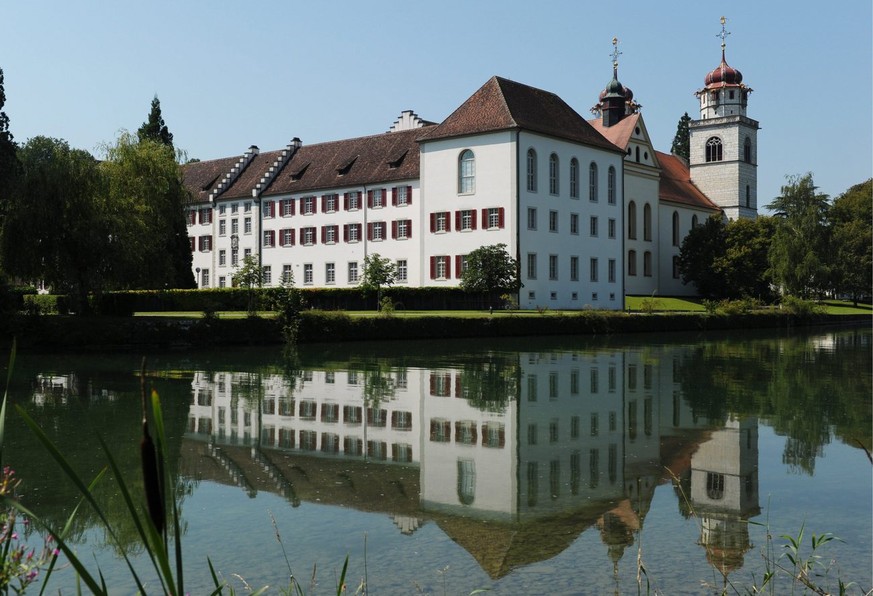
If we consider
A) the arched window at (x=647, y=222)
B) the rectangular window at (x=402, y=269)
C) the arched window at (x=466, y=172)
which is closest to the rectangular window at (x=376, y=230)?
the rectangular window at (x=402, y=269)

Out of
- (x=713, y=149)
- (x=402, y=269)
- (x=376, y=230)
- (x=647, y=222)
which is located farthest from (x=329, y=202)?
(x=713, y=149)

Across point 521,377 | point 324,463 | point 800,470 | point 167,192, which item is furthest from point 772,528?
point 167,192

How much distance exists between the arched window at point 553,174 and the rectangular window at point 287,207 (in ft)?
64.7

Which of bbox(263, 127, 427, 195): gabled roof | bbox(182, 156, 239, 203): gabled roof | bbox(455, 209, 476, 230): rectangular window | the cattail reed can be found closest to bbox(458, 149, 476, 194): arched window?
bbox(455, 209, 476, 230): rectangular window

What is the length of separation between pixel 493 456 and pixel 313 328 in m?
23.2

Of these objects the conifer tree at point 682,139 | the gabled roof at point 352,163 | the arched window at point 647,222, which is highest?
the conifer tree at point 682,139

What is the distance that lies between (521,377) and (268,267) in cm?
5008

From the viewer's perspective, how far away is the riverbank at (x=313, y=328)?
2836 cm

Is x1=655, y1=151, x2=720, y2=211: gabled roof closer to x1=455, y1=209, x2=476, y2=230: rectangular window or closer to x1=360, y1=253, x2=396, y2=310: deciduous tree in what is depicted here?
x1=455, y1=209, x2=476, y2=230: rectangular window

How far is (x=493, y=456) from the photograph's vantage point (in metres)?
10.2

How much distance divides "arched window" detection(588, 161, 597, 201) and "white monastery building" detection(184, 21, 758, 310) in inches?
5.6

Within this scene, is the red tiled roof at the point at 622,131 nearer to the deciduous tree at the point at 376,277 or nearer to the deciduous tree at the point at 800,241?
the deciduous tree at the point at 800,241

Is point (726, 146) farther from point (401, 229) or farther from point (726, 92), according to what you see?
point (401, 229)

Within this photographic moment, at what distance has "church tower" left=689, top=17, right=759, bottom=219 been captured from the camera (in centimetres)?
8919
